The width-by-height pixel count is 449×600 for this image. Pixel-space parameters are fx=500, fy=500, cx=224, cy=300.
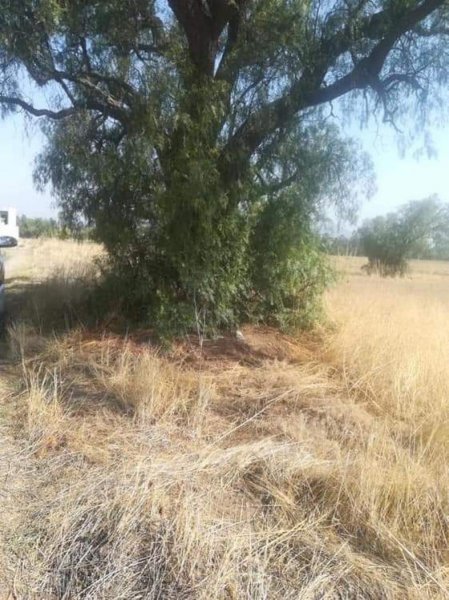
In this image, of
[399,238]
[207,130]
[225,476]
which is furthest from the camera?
[399,238]

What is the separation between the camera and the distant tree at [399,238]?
35.6 m

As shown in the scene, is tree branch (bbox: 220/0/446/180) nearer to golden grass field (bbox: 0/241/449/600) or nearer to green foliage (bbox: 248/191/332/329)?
green foliage (bbox: 248/191/332/329)

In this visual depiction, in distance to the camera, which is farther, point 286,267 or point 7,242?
point 7,242

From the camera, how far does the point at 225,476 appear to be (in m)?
3.51

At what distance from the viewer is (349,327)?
7.25 meters

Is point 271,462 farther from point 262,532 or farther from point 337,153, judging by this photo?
point 337,153

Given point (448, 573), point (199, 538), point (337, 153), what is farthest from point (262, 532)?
point (337, 153)

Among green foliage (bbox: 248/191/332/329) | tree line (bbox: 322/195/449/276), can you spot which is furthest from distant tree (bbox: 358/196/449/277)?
green foliage (bbox: 248/191/332/329)

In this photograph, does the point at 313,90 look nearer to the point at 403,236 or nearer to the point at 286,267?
the point at 286,267

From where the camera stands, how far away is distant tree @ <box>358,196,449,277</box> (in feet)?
117

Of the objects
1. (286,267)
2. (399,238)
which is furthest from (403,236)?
(286,267)

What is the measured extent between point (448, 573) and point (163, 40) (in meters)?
8.02

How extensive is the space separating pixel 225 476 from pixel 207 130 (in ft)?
14.5

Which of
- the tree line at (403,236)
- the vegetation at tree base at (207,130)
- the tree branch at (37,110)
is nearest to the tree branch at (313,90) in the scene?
the vegetation at tree base at (207,130)
